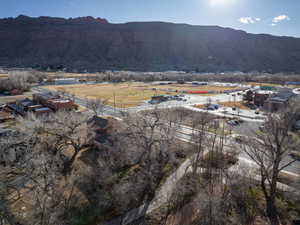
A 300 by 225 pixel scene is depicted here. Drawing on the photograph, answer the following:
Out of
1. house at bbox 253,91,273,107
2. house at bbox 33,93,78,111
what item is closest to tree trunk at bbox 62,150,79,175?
house at bbox 33,93,78,111

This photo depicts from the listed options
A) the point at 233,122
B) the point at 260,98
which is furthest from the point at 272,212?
the point at 260,98

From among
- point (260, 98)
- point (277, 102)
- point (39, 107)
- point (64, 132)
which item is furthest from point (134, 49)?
point (64, 132)

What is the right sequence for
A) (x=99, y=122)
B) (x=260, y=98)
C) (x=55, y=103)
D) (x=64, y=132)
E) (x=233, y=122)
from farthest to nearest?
(x=260, y=98)
(x=55, y=103)
(x=233, y=122)
(x=99, y=122)
(x=64, y=132)

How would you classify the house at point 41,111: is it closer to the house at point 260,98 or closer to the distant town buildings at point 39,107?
the distant town buildings at point 39,107

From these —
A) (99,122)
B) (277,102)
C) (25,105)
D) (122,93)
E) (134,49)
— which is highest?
(134,49)

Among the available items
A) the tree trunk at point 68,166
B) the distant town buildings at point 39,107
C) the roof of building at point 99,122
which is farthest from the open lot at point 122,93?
the tree trunk at point 68,166

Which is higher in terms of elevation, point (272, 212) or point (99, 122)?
point (99, 122)

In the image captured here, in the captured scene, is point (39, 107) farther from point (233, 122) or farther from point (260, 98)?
point (260, 98)

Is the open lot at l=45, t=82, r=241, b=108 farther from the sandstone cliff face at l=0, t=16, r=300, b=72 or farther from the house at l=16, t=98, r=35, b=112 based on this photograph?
the sandstone cliff face at l=0, t=16, r=300, b=72

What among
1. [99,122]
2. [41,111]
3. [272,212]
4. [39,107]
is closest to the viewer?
[272,212]

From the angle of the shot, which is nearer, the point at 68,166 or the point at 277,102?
the point at 68,166
